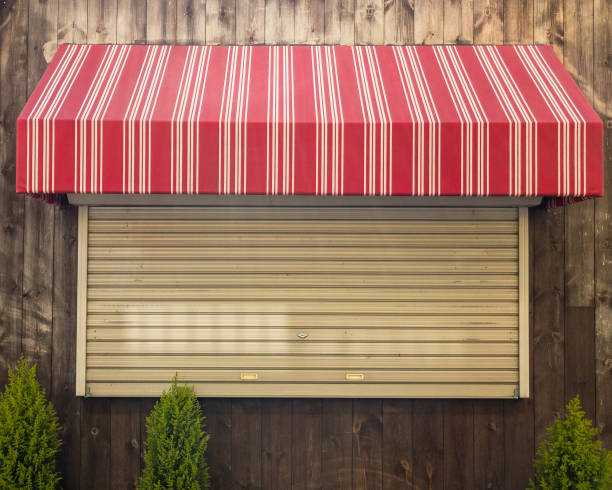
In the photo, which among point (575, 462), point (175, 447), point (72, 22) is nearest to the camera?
point (575, 462)

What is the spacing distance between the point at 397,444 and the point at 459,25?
3.73 m

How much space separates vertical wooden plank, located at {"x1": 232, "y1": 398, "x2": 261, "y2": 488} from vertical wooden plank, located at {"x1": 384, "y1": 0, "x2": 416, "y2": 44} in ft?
11.2

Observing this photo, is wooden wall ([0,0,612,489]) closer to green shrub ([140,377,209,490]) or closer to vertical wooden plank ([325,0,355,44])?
vertical wooden plank ([325,0,355,44])

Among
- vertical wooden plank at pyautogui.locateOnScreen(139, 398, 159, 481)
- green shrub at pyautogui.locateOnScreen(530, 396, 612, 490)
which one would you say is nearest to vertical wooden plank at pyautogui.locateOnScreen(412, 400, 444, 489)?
green shrub at pyautogui.locateOnScreen(530, 396, 612, 490)

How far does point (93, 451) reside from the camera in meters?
3.79

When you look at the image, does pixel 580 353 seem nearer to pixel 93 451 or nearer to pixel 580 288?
pixel 580 288

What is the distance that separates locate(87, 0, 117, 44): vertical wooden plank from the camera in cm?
384

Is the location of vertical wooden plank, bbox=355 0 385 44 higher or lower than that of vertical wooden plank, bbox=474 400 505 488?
higher

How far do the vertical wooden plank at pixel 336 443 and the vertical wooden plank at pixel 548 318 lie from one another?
1.65m

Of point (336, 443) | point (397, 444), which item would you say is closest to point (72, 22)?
point (336, 443)

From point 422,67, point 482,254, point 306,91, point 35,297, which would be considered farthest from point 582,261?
point 35,297

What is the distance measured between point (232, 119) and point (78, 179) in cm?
110

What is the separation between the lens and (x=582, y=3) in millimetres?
3871

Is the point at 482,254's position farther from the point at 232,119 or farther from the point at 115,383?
the point at 115,383
